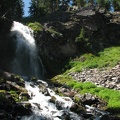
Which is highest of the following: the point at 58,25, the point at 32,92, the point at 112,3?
the point at 112,3

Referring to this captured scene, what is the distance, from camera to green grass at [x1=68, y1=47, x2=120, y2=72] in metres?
41.6

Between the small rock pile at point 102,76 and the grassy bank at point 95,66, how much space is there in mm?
1009

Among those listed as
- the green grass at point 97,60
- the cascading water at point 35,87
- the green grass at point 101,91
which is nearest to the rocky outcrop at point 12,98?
the cascading water at point 35,87

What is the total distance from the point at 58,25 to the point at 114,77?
19366 millimetres

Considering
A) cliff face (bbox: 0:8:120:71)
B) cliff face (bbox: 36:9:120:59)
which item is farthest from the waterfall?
cliff face (bbox: 36:9:120:59)

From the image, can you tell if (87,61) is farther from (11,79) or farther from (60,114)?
(60,114)

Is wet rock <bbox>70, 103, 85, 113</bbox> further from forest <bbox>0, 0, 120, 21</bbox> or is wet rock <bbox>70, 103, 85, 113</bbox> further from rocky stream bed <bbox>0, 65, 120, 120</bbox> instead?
forest <bbox>0, 0, 120, 21</bbox>

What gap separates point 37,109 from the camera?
23297 mm

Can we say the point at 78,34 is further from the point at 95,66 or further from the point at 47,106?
the point at 47,106

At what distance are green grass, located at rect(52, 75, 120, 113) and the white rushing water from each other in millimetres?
4452

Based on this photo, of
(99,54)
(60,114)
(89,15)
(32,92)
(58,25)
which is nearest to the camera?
(60,114)

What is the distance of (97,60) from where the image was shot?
146 ft

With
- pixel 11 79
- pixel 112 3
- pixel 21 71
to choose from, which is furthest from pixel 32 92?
pixel 112 3

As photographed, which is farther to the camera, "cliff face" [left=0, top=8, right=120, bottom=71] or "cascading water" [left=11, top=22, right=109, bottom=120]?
"cliff face" [left=0, top=8, right=120, bottom=71]
